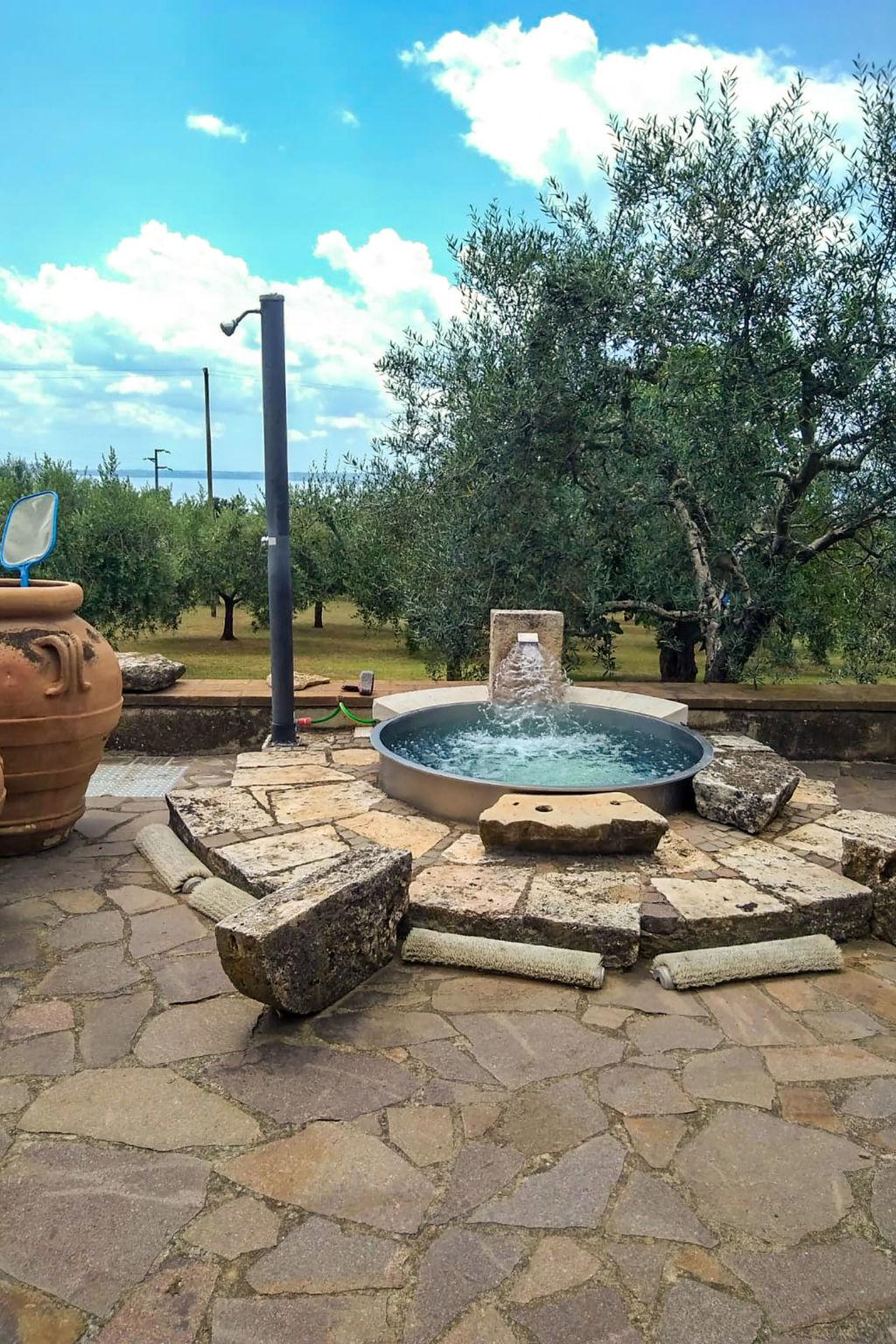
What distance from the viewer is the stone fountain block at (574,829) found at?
3.82m

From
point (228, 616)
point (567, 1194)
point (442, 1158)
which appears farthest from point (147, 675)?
point (228, 616)

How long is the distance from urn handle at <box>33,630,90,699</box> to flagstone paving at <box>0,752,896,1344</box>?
51.2 inches

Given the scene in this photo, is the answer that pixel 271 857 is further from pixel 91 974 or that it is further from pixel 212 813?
pixel 91 974

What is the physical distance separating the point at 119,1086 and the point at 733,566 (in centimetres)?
591

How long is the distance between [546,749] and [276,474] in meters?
2.32

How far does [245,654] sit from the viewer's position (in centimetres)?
1881

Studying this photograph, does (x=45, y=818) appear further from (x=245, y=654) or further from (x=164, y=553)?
(x=245, y=654)

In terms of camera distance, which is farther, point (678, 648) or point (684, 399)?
point (678, 648)

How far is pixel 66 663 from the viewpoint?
420cm

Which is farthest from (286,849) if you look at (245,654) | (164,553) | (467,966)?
(245,654)

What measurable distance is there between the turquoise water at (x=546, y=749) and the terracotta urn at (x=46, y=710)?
5.54ft

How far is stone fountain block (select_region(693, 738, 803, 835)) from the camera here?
4215mm

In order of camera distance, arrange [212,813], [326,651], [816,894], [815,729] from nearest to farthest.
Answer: [816,894] → [212,813] → [815,729] → [326,651]

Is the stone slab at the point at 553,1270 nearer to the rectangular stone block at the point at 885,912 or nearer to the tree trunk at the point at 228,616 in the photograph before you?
the rectangular stone block at the point at 885,912
